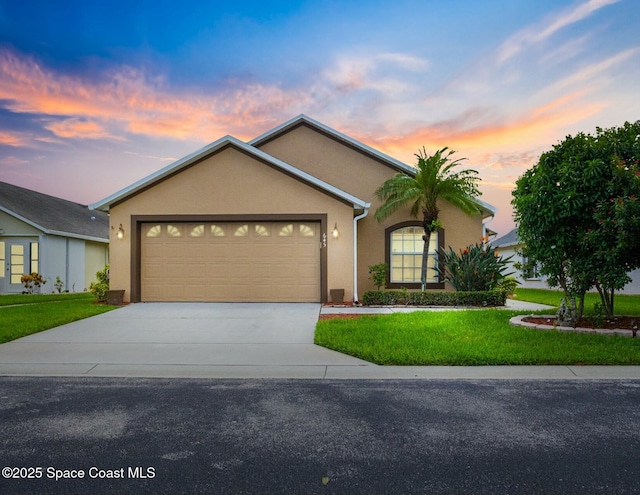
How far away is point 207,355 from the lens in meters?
6.79

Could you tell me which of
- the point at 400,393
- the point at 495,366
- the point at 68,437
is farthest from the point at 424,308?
the point at 68,437

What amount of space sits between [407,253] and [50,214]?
61.4 feet

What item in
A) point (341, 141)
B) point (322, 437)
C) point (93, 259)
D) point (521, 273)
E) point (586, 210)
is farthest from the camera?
point (521, 273)

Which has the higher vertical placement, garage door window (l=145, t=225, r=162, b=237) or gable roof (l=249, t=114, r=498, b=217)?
gable roof (l=249, t=114, r=498, b=217)

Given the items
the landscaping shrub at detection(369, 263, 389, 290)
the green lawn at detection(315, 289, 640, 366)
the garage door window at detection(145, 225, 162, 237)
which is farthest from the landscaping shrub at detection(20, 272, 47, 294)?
the green lawn at detection(315, 289, 640, 366)

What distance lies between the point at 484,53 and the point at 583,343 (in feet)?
36.1

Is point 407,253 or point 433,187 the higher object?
point 433,187

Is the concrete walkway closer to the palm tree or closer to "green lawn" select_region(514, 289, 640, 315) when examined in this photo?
the palm tree

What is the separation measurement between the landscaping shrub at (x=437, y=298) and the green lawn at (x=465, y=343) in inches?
125

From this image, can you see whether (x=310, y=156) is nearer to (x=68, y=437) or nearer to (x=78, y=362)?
(x=78, y=362)

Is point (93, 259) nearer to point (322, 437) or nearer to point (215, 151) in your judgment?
point (215, 151)

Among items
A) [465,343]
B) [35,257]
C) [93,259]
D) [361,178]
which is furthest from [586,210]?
[93,259]

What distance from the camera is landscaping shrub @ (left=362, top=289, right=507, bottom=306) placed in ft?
42.4

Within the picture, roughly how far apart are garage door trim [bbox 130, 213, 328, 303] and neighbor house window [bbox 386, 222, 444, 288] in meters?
3.44
